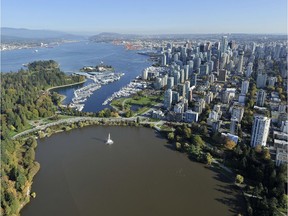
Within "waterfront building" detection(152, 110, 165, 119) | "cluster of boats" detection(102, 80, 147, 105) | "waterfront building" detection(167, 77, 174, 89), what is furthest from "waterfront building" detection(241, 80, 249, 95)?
"waterfront building" detection(152, 110, 165, 119)

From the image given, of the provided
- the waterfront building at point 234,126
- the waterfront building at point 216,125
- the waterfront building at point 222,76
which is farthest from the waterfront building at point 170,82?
the waterfront building at point 234,126

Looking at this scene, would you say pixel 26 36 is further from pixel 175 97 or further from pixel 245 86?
pixel 245 86

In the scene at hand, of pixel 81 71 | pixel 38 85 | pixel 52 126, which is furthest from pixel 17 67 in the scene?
pixel 52 126

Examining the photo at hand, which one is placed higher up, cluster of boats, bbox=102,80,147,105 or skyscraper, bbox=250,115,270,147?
skyscraper, bbox=250,115,270,147

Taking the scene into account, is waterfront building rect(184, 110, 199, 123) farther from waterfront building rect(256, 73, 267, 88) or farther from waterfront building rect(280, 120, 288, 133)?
waterfront building rect(256, 73, 267, 88)

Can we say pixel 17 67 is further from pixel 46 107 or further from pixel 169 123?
pixel 169 123

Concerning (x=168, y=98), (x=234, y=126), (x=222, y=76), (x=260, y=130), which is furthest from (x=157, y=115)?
(x=222, y=76)

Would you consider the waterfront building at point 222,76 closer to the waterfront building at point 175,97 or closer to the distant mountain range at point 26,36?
the waterfront building at point 175,97
